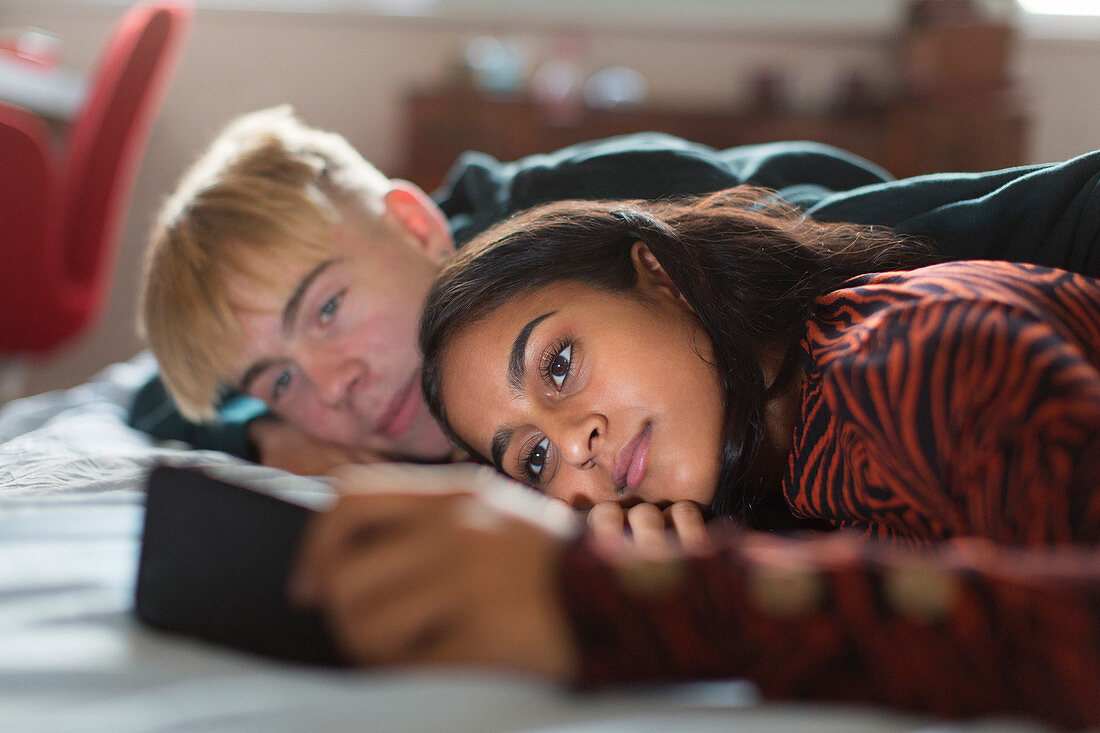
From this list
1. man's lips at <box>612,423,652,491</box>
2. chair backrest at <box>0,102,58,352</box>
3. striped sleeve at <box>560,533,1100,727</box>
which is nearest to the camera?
striped sleeve at <box>560,533,1100,727</box>

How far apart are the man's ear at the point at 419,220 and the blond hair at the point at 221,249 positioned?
35mm

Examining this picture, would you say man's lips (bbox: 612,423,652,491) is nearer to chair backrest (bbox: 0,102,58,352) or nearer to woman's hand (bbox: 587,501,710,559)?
woman's hand (bbox: 587,501,710,559)

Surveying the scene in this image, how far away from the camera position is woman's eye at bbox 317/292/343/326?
3.56 ft

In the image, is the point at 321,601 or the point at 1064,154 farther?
the point at 1064,154

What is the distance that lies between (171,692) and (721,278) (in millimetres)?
581

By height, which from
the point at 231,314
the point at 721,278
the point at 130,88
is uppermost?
the point at 130,88

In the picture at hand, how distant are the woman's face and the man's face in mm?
293

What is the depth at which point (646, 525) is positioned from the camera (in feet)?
2.08

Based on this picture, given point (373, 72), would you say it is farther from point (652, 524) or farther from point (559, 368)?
point (652, 524)

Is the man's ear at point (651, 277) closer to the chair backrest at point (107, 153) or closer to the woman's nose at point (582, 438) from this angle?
the woman's nose at point (582, 438)

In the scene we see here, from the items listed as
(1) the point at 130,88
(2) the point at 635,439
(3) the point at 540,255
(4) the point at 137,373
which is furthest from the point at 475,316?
(1) the point at 130,88

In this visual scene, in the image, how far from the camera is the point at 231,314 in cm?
107

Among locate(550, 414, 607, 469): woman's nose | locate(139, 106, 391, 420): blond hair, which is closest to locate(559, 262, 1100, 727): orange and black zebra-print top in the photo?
locate(550, 414, 607, 469): woman's nose

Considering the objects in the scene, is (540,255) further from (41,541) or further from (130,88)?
(130,88)
